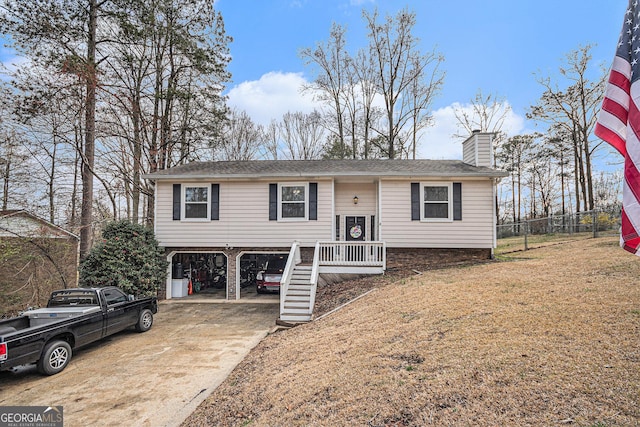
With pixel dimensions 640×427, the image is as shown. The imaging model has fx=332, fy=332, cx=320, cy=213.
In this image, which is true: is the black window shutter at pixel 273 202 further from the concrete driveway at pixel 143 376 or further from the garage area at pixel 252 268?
the concrete driveway at pixel 143 376

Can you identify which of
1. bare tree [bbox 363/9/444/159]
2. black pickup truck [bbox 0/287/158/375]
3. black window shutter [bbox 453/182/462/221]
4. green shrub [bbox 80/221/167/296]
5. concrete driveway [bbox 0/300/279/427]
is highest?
bare tree [bbox 363/9/444/159]

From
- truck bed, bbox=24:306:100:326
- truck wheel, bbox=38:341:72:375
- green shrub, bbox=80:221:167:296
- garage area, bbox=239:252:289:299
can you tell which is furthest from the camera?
garage area, bbox=239:252:289:299

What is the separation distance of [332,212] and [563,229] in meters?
16.5

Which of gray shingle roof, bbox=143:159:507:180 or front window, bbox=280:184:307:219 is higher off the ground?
gray shingle roof, bbox=143:159:507:180

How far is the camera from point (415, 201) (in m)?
12.0

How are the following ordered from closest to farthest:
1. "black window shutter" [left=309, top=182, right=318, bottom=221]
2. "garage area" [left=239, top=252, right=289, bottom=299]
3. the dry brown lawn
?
the dry brown lawn
"black window shutter" [left=309, top=182, right=318, bottom=221]
"garage area" [left=239, top=252, right=289, bottom=299]

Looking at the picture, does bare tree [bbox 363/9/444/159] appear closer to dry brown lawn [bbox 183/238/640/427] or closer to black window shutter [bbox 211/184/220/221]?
black window shutter [bbox 211/184/220/221]

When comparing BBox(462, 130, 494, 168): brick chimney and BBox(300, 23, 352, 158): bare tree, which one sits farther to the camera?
BBox(300, 23, 352, 158): bare tree

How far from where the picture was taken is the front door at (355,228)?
12.8 metres

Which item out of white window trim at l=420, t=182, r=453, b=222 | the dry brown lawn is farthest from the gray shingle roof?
the dry brown lawn

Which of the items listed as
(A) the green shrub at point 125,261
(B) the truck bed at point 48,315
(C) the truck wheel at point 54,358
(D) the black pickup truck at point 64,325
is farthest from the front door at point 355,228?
(C) the truck wheel at point 54,358

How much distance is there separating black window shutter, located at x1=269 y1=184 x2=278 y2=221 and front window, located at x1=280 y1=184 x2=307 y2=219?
186 mm

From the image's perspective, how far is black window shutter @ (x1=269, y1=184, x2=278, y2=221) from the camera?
12.2 metres

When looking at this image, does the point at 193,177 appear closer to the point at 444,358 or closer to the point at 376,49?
the point at 444,358
